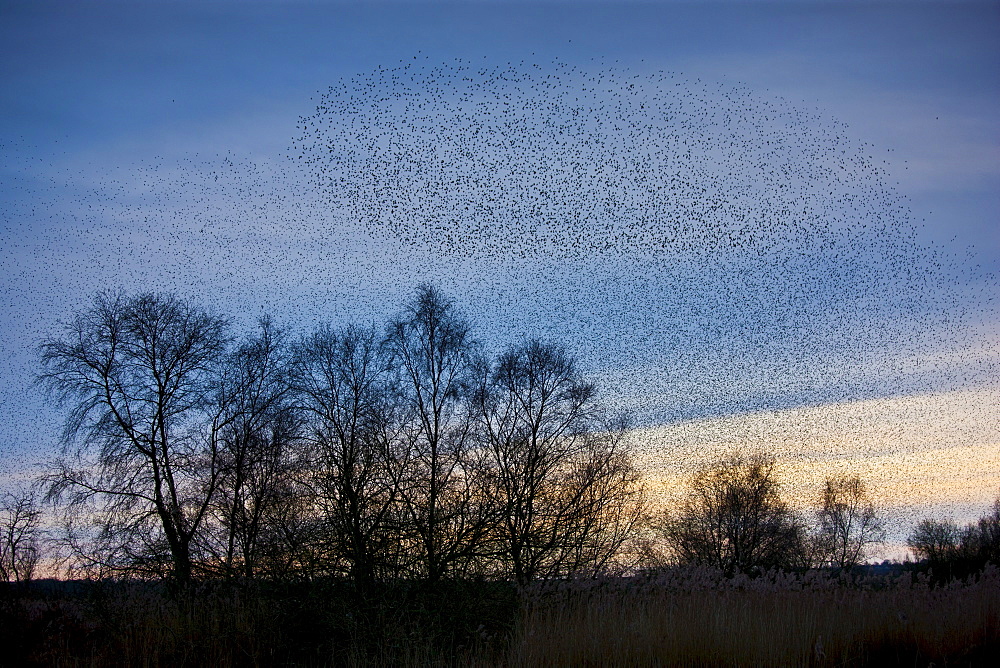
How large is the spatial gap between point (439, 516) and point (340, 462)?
2.34 metres

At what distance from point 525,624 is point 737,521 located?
106 feet

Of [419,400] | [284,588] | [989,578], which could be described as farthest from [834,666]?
[419,400]

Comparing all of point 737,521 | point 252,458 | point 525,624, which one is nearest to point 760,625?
point 525,624

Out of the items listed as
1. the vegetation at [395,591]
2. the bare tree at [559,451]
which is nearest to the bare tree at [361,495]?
the vegetation at [395,591]

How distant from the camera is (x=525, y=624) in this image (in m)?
9.77

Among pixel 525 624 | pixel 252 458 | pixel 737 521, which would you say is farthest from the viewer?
pixel 737 521

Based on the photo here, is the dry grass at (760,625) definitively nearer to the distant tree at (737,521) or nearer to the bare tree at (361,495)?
the bare tree at (361,495)

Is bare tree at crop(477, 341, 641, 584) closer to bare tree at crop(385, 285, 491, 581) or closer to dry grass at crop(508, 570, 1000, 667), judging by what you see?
bare tree at crop(385, 285, 491, 581)

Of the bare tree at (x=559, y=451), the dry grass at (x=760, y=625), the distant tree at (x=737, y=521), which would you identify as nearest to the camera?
the dry grass at (x=760, y=625)

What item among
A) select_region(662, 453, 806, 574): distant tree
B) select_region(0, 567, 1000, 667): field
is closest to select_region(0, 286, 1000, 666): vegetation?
select_region(0, 567, 1000, 667): field

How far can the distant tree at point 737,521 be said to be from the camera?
37.7 meters

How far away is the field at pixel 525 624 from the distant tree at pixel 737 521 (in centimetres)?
2521

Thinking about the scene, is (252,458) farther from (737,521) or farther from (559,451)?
(737,521)

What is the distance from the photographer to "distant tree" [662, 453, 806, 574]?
37656 mm
